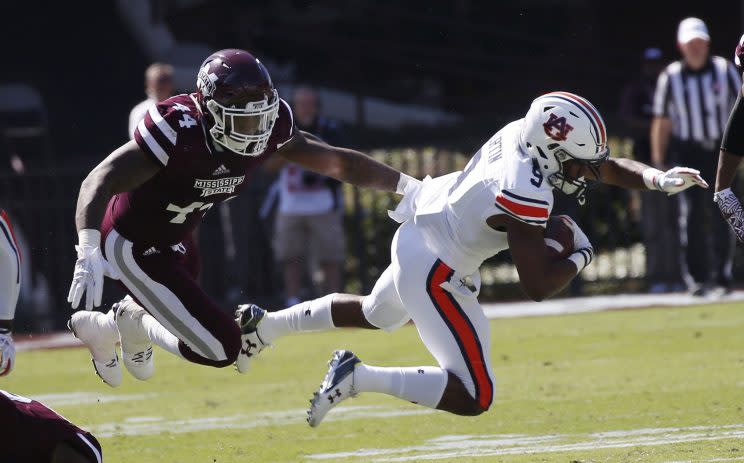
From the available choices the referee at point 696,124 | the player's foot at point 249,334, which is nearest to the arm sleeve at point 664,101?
the referee at point 696,124

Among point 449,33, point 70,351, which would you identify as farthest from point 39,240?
point 449,33

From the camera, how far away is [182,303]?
20.1ft

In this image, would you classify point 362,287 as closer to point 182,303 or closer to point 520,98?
point 520,98

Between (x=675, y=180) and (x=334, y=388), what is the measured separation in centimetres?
176

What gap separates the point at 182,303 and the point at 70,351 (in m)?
4.29

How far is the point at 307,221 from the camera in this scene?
35.6 feet

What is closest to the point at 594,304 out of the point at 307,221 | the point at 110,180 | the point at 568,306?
the point at 568,306

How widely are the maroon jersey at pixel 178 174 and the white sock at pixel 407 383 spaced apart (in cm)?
110

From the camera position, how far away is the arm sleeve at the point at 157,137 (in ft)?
18.6

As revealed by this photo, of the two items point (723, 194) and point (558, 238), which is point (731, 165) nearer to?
point (723, 194)

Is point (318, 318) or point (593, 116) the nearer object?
point (593, 116)

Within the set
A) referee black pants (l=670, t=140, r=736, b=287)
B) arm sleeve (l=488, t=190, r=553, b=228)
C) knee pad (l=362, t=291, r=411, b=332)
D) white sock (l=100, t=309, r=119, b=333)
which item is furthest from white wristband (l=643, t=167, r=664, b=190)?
referee black pants (l=670, t=140, r=736, b=287)

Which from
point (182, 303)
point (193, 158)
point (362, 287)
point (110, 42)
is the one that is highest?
point (193, 158)

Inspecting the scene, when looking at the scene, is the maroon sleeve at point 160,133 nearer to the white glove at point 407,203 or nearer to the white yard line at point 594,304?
the white glove at point 407,203
